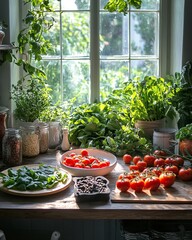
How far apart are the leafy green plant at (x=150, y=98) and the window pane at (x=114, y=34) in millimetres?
310

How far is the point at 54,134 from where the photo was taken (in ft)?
8.34

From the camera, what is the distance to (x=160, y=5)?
9.00ft

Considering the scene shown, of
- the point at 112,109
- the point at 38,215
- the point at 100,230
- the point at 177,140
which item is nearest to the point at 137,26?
the point at 112,109

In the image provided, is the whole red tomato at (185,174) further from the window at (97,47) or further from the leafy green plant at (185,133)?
the window at (97,47)

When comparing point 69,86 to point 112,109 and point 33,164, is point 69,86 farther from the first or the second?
point 33,164

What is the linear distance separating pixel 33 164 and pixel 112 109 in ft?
2.32

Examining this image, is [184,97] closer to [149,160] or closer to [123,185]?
[149,160]

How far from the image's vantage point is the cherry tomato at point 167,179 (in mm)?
1947

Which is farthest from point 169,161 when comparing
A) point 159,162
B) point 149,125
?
point 149,125

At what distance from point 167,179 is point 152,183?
0.08m

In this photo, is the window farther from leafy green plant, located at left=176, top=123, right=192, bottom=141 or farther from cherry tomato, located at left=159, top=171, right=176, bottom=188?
cherry tomato, located at left=159, top=171, right=176, bottom=188

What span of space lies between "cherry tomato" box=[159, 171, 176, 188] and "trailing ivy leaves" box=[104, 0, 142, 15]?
1084 millimetres

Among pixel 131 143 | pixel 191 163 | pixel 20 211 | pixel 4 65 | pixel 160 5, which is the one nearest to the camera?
pixel 20 211

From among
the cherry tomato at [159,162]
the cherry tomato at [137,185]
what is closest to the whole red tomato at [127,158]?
the cherry tomato at [159,162]
